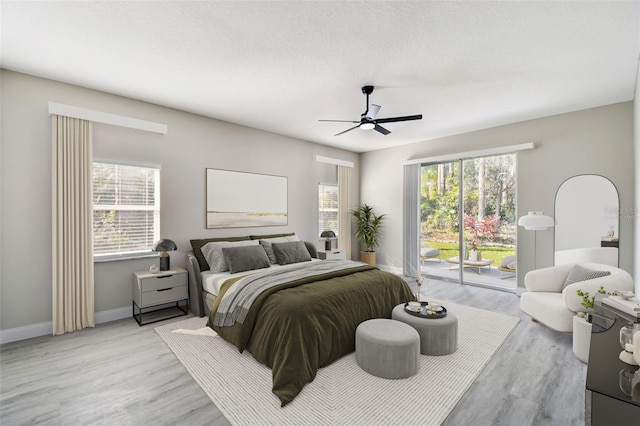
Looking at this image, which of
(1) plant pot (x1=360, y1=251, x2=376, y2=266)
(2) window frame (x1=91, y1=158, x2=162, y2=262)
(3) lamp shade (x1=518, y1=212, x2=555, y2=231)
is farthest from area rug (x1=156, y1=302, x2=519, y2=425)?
(1) plant pot (x1=360, y1=251, x2=376, y2=266)

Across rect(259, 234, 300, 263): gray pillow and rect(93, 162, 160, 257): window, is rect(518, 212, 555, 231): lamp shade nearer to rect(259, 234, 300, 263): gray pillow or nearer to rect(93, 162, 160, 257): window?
rect(259, 234, 300, 263): gray pillow

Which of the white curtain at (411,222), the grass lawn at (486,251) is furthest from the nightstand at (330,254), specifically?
the grass lawn at (486,251)

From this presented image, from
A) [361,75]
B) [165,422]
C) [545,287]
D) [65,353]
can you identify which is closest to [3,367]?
[65,353]

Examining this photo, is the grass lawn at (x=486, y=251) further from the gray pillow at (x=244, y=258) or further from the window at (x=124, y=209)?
the window at (x=124, y=209)

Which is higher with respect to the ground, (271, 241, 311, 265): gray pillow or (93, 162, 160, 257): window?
(93, 162, 160, 257): window

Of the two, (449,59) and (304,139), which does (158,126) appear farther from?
(449,59)

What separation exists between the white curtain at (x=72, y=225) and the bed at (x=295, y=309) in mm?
1193

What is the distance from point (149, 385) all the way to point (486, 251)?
5.46 meters

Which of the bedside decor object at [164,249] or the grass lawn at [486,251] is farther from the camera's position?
the grass lawn at [486,251]

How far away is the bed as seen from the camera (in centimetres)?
242

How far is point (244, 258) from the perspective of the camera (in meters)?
4.09

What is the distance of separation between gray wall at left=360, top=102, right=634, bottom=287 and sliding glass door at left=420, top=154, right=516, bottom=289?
25cm

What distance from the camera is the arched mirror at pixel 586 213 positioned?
4164 millimetres

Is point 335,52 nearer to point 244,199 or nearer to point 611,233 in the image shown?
point 244,199
